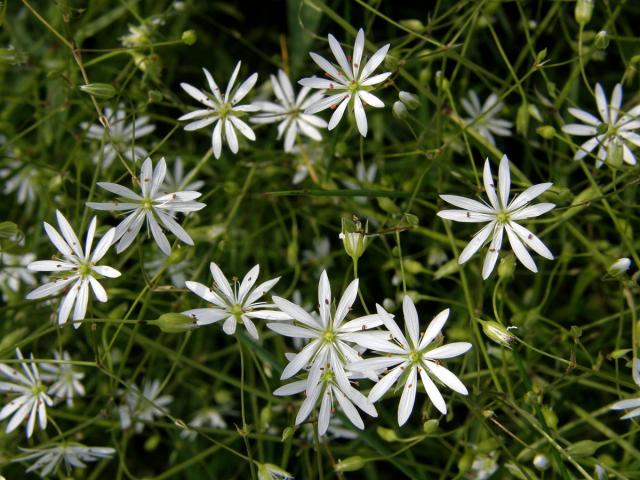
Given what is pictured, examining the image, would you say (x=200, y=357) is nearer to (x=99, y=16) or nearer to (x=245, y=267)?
(x=245, y=267)

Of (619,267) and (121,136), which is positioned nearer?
(619,267)

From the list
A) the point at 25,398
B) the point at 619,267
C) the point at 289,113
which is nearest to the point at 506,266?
the point at 619,267

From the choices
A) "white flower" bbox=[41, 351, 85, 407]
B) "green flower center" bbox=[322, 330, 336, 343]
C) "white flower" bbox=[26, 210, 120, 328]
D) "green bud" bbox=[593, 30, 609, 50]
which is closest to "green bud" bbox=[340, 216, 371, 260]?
"green flower center" bbox=[322, 330, 336, 343]

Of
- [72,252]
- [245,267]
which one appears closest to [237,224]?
[245,267]

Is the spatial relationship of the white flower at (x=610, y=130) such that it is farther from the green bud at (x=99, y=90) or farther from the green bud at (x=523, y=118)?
the green bud at (x=99, y=90)

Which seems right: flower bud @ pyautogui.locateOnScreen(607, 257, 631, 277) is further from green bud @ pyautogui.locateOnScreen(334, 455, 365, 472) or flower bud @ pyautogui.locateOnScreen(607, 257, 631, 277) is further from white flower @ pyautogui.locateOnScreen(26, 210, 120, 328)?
white flower @ pyautogui.locateOnScreen(26, 210, 120, 328)

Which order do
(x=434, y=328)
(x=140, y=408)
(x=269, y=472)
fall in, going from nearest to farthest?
(x=434, y=328) → (x=269, y=472) → (x=140, y=408)

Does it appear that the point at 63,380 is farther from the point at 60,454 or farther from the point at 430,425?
the point at 430,425
